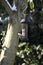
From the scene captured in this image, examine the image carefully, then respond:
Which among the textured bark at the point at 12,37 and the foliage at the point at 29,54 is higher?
the textured bark at the point at 12,37

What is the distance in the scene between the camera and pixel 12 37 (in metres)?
3.74

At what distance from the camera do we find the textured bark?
3.69 meters

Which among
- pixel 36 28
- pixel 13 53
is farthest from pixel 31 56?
pixel 13 53

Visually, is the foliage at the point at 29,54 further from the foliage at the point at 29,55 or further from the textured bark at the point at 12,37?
the textured bark at the point at 12,37

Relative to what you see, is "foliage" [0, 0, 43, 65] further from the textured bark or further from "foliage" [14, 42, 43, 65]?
the textured bark

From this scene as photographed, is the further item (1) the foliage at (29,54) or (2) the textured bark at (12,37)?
(1) the foliage at (29,54)

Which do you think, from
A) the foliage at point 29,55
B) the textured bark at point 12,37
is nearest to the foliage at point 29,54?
the foliage at point 29,55

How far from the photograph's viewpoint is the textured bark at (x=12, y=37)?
12.1 feet

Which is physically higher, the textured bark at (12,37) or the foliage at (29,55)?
the textured bark at (12,37)

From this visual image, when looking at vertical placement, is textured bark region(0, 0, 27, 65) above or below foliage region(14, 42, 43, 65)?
above

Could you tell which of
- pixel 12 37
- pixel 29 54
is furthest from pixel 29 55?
pixel 12 37

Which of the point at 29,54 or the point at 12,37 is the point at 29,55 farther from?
the point at 12,37

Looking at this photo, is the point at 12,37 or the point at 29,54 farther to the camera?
the point at 29,54

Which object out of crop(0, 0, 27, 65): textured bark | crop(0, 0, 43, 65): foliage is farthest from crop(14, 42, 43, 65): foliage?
crop(0, 0, 27, 65): textured bark
